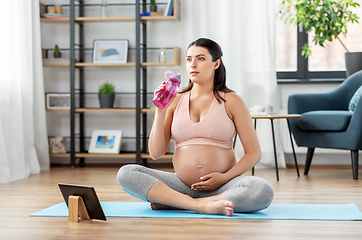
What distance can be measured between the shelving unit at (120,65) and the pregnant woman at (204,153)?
1819mm

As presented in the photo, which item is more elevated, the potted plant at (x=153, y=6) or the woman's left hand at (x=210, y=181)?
the potted plant at (x=153, y=6)

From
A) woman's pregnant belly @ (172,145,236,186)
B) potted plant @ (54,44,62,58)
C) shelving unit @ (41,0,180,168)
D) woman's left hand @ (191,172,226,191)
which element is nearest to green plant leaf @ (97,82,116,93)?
shelving unit @ (41,0,180,168)

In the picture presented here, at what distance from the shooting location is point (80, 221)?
5.57ft

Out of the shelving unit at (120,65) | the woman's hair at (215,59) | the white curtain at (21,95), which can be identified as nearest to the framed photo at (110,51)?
the shelving unit at (120,65)

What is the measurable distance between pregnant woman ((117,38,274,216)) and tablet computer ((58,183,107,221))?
0.16 m

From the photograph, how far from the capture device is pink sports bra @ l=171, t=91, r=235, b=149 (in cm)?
182

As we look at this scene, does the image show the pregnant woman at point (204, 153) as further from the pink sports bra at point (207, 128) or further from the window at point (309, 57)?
the window at point (309, 57)

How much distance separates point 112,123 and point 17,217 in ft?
7.43

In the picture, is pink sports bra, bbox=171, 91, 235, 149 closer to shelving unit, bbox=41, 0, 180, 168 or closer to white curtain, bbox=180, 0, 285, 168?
shelving unit, bbox=41, 0, 180, 168

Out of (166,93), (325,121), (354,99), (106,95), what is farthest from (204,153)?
(106,95)

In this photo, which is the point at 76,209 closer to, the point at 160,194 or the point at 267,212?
the point at 160,194

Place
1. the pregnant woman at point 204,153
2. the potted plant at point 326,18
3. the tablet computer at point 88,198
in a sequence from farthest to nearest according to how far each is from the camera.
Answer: the potted plant at point 326,18 < the pregnant woman at point 204,153 < the tablet computer at point 88,198

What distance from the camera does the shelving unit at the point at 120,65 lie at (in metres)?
3.71

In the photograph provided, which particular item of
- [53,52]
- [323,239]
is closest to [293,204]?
[323,239]
